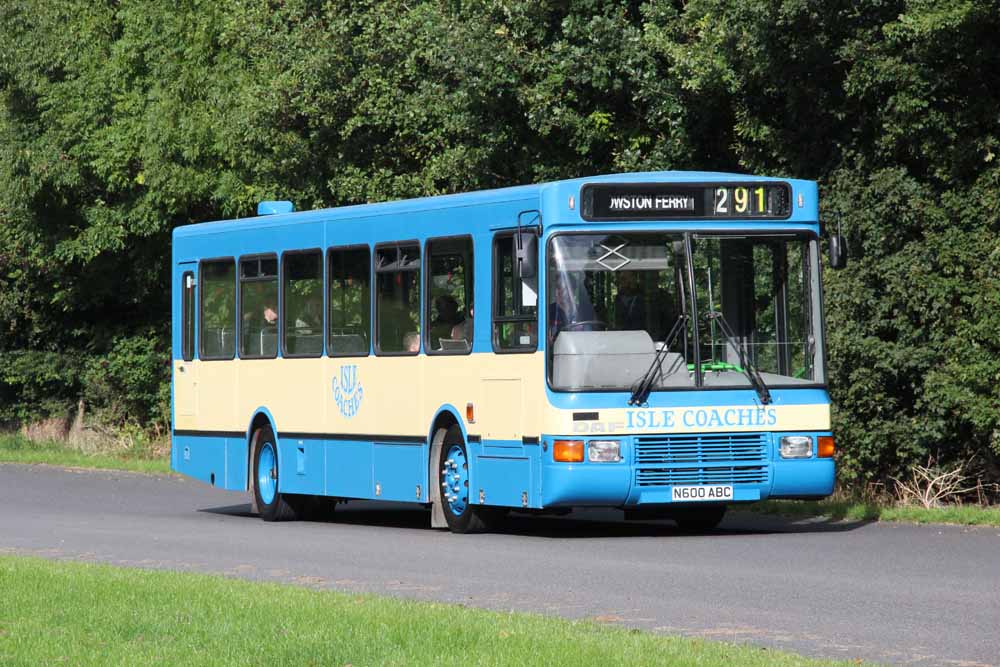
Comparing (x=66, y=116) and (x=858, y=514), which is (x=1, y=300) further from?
(x=858, y=514)

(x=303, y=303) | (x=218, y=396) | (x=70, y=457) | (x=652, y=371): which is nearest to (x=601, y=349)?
(x=652, y=371)

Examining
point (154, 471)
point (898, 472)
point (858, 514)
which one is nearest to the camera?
point (858, 514)

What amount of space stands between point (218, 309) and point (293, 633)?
523 inches

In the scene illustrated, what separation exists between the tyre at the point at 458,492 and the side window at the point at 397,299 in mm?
1093

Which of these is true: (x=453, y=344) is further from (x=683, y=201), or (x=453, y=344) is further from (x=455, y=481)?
(x=683, y=201)

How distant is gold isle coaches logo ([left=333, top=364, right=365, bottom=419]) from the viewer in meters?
20.7

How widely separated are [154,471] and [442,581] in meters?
19.8

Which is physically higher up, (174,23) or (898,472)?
(174,23)

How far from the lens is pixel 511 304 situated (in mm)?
18125

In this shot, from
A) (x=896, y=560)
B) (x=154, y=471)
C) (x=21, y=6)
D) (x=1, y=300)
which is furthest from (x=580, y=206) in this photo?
(x=1, y=300)

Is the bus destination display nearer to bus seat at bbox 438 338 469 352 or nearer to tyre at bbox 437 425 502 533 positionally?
bus seat at bbox 438 338 469 352

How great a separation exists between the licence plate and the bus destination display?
2.26 m

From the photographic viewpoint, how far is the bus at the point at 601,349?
57.5 ft

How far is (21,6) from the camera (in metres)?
38.2
